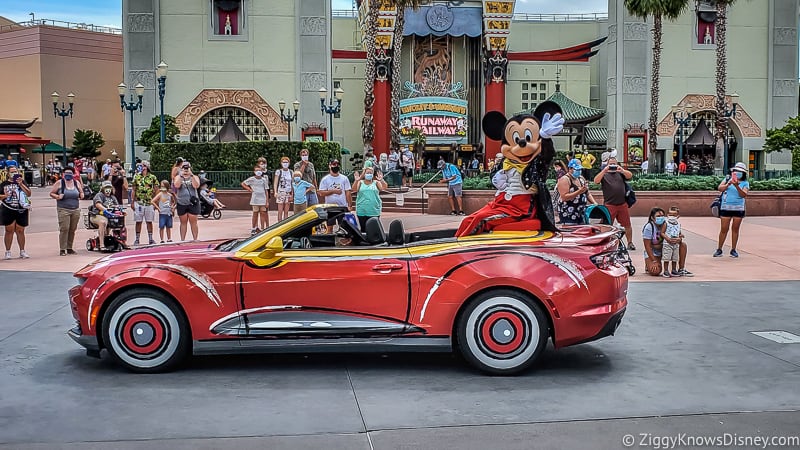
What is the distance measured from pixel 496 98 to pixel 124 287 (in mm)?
49260

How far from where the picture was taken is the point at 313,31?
43.7 metres

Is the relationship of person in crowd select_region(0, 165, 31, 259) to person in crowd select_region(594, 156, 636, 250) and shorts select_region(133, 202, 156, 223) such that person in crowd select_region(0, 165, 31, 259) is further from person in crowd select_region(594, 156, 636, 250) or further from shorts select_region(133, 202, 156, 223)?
person in crowd select_region(594, 156, 636, 250)

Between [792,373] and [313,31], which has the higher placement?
[313,31]

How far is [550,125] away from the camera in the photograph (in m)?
8.25

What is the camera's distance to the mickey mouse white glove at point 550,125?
8.20 m

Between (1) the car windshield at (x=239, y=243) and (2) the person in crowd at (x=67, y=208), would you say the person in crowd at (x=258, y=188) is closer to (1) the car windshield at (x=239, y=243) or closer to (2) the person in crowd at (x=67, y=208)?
(2) the person in crowd at (x=67, y=208)

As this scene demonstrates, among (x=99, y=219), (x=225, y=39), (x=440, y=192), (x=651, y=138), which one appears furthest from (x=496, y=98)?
(x=99, y=219)

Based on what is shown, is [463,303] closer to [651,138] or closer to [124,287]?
[124,287]

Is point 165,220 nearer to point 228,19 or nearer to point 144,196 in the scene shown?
point 144,196

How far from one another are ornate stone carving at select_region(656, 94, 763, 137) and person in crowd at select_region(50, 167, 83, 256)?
3780 cm

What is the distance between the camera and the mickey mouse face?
8250mm

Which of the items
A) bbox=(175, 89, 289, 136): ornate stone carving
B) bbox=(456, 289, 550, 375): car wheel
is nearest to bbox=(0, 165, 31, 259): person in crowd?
bbox=(456, 289, 550, 375): car wheel

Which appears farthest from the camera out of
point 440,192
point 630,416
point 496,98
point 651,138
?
point 496,98

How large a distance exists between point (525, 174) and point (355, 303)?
219 centimetres
